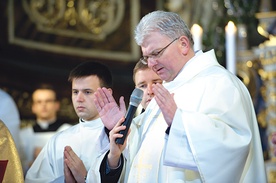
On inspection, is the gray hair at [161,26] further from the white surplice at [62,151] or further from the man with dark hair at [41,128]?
the man with dark hair at [41,128]

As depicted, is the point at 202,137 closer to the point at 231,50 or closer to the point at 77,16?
the point at 231,50

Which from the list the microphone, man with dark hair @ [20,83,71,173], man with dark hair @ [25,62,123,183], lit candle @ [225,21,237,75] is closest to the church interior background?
man with dark hair @ [20,83,71,173]

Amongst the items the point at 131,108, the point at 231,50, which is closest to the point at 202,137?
the point at 131,108

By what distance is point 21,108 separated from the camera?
408 inches

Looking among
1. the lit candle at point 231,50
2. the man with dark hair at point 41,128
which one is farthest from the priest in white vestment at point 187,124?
the man with dark hair at point 41,128

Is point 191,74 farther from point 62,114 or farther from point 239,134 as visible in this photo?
point 62,114

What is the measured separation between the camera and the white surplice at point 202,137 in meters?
4.10

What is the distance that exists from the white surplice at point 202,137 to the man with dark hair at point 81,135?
55 centimetres

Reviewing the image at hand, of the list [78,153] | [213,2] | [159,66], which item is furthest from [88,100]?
[213,2]

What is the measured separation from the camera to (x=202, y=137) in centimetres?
409

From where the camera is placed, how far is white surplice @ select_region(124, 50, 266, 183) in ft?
13.4

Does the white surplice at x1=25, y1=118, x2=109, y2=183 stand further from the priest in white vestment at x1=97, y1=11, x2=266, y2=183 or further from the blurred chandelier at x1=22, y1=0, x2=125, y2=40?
the blurred chandelier at x1=22, y1=0, x2=125, y2=40

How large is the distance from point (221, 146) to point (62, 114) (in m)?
6.82

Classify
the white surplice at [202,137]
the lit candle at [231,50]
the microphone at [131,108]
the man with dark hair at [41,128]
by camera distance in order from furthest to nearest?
1. the man with dark hair at [41,128]
2. the lit candle at [231,50]
3. the microphone at [131,108]
4. the white surplice at [202,137]
